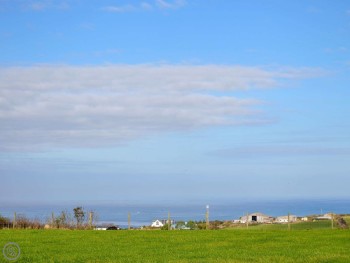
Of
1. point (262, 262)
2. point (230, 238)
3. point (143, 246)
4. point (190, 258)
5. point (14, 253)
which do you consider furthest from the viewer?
point (230, 238)

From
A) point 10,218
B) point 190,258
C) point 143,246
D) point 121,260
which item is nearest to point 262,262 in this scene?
point 190,258

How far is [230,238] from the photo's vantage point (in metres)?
39.5

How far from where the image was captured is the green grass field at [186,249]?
2642 centimetres

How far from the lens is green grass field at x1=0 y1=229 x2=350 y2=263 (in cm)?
2642

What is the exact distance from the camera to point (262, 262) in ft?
81.2

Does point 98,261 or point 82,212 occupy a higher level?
point 82,212

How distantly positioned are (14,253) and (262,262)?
1266 centimetres

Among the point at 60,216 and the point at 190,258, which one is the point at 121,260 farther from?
the point at 60,216

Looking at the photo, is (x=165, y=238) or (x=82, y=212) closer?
(x=165, y=238)

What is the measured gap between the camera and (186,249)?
31484 mm

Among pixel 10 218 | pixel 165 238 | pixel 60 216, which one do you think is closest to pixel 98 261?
pixel 165 238

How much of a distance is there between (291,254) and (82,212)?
34.1m

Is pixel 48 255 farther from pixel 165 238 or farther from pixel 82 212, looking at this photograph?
pixel 82 212

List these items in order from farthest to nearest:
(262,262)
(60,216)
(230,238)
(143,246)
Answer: (60,216)
(230,238)
(143,246)
(262,262)
